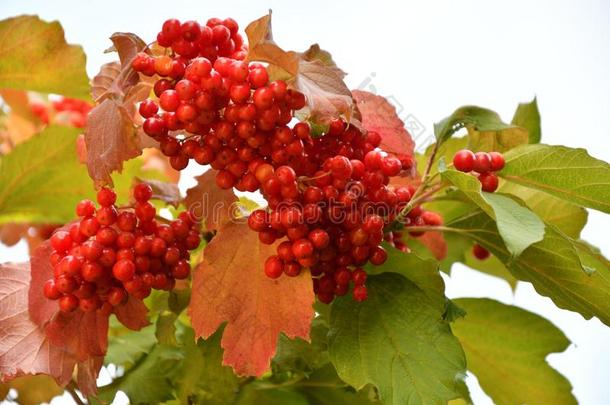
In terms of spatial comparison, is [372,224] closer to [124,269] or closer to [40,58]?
[124,269]

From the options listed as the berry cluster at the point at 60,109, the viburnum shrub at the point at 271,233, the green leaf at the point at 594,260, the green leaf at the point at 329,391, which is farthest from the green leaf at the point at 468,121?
the berry cluster at the point at 60,109

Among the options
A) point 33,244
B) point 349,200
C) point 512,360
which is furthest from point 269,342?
point 33,244

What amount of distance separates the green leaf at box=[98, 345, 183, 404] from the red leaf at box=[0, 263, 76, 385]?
94mm

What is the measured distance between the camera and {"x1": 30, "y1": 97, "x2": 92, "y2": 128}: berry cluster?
0.83 meters

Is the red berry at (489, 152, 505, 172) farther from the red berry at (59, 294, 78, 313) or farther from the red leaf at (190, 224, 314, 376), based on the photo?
the red berry at (59, 294, 78, 313)

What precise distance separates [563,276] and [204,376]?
267 mm

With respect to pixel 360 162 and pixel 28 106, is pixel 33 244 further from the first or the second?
pixel 360 162

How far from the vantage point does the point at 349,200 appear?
0.43 meters

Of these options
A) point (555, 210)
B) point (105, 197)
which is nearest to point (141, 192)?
point (105, 197)

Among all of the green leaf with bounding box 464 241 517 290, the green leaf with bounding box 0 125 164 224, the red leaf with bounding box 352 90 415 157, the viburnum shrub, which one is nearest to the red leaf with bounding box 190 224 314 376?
the viburnum shrub

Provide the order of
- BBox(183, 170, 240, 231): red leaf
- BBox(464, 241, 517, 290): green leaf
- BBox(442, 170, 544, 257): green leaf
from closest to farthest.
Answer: BBox(442, 170, 544, 257): green leaf → BBox(183, 170, 240, 231): red leaf → BBox(464, 241, 517, 290): green leaf

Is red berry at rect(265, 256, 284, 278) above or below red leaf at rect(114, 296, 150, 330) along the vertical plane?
above

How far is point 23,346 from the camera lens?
1.57ft

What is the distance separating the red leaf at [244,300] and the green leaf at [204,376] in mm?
76
